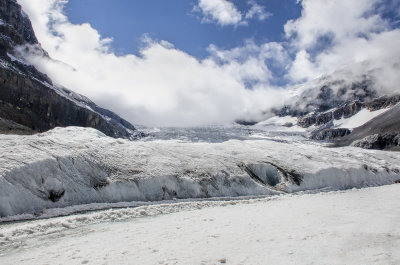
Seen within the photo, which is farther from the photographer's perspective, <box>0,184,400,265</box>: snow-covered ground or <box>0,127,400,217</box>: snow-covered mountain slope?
<box>0,127,400,217</box>: snow-covered mountain slope

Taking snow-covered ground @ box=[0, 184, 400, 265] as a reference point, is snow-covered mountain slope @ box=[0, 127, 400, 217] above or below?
above

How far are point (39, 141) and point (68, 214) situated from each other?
9.14 metres

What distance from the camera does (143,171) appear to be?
101 feet

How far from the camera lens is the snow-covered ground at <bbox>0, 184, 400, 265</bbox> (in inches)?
460

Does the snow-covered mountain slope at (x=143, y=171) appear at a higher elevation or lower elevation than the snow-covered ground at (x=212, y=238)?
higher

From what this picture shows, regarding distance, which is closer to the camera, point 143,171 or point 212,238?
point 212,238

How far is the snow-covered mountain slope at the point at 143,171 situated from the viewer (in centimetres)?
2356

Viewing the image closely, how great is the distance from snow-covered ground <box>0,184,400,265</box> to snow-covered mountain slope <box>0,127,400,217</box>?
446 centimetres

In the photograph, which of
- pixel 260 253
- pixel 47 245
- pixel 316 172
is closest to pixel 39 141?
pixel 47 245

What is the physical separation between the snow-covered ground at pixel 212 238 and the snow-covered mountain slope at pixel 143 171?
446 centimetres

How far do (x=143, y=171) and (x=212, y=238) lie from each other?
17040mm

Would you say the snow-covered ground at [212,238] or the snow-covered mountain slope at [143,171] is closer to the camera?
the snow-covered ground at [212,238]

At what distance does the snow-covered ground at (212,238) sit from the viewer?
38.3 ft

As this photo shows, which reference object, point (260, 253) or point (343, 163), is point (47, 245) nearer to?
point (260, 253)
